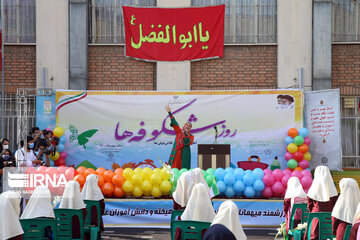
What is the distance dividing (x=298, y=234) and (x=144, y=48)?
28.2 ft

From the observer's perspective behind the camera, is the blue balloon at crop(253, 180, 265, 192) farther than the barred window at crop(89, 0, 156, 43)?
No

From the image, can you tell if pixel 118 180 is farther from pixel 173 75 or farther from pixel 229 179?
pixel 173 75

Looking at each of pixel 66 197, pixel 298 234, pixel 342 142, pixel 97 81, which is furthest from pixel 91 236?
pixel 342 142

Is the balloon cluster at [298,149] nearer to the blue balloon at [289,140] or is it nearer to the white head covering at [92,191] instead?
the blue balloon at [289,140]

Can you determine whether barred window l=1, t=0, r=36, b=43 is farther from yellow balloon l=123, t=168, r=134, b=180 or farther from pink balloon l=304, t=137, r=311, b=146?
pink balloon l=304, t=137, r=311, b=146

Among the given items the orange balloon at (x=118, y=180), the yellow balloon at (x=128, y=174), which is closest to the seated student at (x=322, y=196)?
the yellow balloon at (x=128, y=174)

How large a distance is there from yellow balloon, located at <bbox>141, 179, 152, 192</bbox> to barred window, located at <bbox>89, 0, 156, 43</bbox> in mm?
5235

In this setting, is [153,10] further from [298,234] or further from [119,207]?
[298,234]

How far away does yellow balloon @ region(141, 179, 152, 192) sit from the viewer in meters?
12.0

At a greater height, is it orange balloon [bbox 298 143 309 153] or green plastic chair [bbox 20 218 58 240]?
orange balloon [bbox 298 143 309 153]

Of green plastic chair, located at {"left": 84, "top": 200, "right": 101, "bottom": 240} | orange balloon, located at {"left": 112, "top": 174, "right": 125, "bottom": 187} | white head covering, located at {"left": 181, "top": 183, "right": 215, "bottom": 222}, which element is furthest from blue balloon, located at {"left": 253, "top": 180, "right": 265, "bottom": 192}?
white head covering, located at {"left": 181, "top": 183, "right": 215, "bottom": 222}

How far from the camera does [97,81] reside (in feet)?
51.5

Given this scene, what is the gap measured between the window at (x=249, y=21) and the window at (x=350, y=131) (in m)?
2.81

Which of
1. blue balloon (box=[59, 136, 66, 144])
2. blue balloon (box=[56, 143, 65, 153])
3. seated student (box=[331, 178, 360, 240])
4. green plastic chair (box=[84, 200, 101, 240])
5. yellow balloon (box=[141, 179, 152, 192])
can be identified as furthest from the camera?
blue balloon (box=[59, 136, 66, 144])
